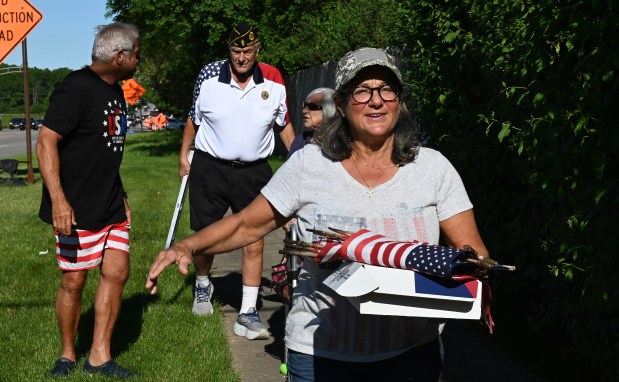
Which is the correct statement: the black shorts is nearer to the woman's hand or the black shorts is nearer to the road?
the woman's hand

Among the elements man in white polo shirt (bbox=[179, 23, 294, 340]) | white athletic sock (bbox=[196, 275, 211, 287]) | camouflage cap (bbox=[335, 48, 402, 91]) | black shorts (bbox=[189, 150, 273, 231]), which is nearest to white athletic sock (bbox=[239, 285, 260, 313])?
man in white polo shirt (bbox=[179, 23, 294, 340])

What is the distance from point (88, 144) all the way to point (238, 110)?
5.46 feet

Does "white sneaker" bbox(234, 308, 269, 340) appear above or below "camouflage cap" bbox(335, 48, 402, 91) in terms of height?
below

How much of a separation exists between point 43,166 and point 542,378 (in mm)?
3243

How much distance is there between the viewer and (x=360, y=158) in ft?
10.4

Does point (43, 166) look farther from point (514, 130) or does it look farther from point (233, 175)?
point (514, 130)

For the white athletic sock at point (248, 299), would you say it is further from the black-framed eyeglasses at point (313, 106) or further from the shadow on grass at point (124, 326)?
the black-framed eyeglasses at point (313, 106)

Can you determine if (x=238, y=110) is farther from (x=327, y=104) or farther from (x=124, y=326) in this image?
(x=124, y=326)

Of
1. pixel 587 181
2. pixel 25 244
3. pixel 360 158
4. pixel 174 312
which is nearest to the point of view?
pixel 360 158

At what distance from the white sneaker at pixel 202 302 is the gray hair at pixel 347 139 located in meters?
4.31

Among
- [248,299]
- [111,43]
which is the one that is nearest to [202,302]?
[248,299]

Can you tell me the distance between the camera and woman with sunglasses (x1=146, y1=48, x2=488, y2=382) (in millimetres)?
3014

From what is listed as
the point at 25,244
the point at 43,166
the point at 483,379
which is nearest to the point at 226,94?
the point at 43,166

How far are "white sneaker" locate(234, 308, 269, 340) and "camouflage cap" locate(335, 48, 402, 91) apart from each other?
3.87 metres
